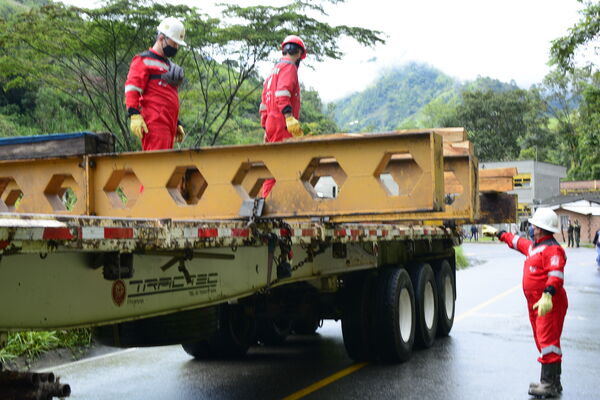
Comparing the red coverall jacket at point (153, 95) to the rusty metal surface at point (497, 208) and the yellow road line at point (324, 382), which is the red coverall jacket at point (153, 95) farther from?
the rusty metal surface at point (497, 208)

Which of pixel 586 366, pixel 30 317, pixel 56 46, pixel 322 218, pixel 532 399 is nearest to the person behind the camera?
pixel 30 317

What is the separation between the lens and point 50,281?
3488 millimetres

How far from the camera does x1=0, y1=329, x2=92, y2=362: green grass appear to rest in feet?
28.1

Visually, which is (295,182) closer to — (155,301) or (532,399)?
(155,301)

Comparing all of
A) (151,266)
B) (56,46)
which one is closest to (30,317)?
(151,266)

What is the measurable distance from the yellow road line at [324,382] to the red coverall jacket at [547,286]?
192 cm

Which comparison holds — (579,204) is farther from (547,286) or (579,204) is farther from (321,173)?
(321,173)

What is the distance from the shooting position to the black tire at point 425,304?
9297 millimetres

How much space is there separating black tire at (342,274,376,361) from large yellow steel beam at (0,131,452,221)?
1888 mm

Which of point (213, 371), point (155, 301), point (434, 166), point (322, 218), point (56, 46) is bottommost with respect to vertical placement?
point (213, 371)

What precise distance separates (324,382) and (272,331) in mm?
2391

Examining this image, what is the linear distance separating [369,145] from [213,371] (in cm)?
379

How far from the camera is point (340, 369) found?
827cm

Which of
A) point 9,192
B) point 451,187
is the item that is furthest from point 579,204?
point 9,192
